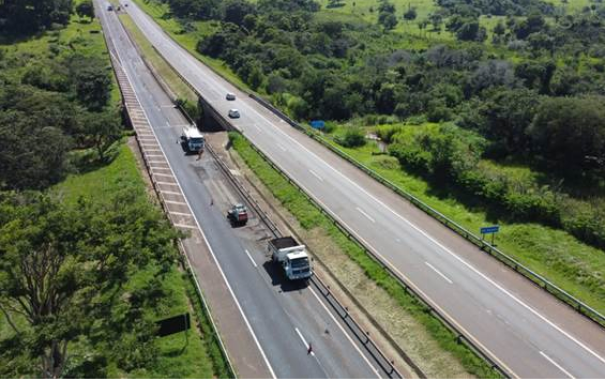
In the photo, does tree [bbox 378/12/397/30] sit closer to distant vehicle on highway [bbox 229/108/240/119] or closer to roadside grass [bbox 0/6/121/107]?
roadside grass [bbox 0/6/121/107]

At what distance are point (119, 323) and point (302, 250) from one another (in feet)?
47.5

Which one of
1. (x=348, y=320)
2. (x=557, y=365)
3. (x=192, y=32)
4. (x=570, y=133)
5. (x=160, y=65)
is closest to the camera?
(x=557, y=365)

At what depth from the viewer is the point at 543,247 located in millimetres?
42375

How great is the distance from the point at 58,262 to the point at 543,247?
3692cm

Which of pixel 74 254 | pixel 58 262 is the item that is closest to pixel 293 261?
pixel 74 254

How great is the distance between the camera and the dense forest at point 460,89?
54688 mm

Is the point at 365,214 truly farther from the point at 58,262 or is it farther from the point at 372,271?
the point at 58,262

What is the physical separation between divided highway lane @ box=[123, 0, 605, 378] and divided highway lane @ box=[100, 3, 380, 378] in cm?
790

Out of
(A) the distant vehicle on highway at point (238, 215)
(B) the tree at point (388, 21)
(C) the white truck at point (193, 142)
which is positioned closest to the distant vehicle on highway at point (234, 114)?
(C) the white truck at point (193, 142)

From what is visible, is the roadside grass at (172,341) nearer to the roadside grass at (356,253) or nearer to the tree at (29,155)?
the tree at (29,155)

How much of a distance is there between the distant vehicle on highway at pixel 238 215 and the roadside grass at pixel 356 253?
4936mm

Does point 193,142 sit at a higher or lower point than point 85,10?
lower

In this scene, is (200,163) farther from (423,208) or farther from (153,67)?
A: (153,67)

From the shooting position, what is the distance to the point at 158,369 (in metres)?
30.6
